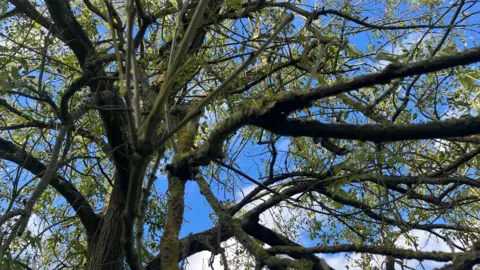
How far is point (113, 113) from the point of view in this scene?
5.40 m

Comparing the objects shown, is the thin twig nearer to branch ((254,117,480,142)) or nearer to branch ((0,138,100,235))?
branch ((254,117,480,142))

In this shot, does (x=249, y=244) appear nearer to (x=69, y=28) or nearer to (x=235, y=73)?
(x=235, y=73)

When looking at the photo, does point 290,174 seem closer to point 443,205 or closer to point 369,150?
point 369,150

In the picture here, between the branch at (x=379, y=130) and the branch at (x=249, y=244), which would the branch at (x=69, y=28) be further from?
the branch at (x=379, y=130)

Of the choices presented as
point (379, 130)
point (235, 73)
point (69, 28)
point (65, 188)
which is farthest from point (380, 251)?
point (65, 188)

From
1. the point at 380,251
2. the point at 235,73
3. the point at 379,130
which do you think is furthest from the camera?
the point at 380,251

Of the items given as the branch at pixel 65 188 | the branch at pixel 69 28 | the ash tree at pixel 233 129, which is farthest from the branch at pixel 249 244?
the branch at pixel 65 188

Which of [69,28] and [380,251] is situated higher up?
[69,28]

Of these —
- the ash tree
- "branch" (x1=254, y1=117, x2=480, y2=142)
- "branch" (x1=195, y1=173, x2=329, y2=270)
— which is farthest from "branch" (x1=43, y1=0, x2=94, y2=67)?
"branch" (x1=254, y1=117, x2=480, y2=142)

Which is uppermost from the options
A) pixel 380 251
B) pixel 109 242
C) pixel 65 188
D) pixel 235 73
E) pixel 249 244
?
pixel 65 188

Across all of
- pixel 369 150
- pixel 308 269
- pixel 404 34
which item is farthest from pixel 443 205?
pixel 308 269

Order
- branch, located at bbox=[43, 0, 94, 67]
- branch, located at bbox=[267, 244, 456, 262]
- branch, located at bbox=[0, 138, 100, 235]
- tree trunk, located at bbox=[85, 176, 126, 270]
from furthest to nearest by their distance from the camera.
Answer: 1. tree trunk, located at bbox=[85, 176, 126, 270]
2. branch, located at bbox=[0, 138, 100, 235]
3. branch, located at bbox=[43, 0, 94, 67]
4. branch, located at bbox=[267, 244, 456, 262]

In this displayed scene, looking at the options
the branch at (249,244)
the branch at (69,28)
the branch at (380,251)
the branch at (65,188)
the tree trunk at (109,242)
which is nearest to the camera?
the branch at (380,251)

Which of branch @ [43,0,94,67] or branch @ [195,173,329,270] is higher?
branch @ [43,0,94,67]
